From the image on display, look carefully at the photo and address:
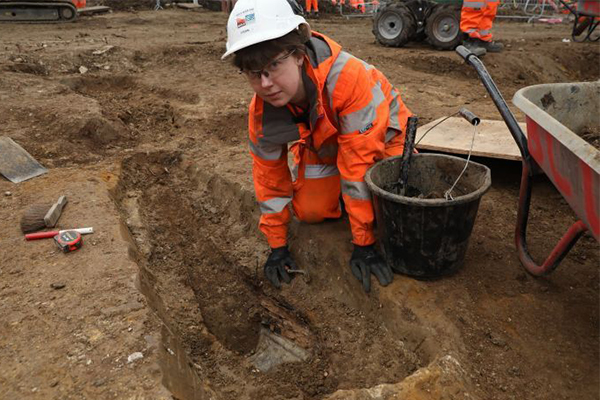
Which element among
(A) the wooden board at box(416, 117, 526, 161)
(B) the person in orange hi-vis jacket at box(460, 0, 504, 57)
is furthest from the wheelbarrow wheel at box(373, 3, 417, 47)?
(A) the wooden board at box(416, 117, 526, 161)

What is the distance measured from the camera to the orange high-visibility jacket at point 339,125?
2793 mm

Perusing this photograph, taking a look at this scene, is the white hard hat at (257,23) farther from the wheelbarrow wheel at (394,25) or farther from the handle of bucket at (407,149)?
the wheelbarrow wheel at (394,25)

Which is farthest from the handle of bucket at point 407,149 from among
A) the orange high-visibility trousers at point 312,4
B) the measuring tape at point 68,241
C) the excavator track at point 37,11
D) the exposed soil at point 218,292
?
the orange high-visibility trousers at point 312,4

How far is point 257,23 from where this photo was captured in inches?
A: 97.4

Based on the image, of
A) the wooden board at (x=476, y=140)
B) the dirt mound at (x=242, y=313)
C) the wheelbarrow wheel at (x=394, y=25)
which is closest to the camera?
the dirt mound at (x=242, y=313)

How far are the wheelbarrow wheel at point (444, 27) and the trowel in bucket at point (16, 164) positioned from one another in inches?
292

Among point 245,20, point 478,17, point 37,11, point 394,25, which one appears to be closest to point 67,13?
point 37,11

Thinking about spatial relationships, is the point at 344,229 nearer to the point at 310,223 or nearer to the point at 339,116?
the point at 310,223

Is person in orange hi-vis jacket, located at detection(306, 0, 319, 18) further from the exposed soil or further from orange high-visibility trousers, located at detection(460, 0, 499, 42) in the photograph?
the exposed soil

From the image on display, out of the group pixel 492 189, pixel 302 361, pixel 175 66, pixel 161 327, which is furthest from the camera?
pixel 175 66

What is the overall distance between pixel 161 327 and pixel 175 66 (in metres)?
6.54

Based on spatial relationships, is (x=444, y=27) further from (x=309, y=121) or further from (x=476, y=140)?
(x=309, y=121)

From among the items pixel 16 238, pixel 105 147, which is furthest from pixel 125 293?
pixel 105 147

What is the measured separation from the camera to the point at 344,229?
3664 millimetres
